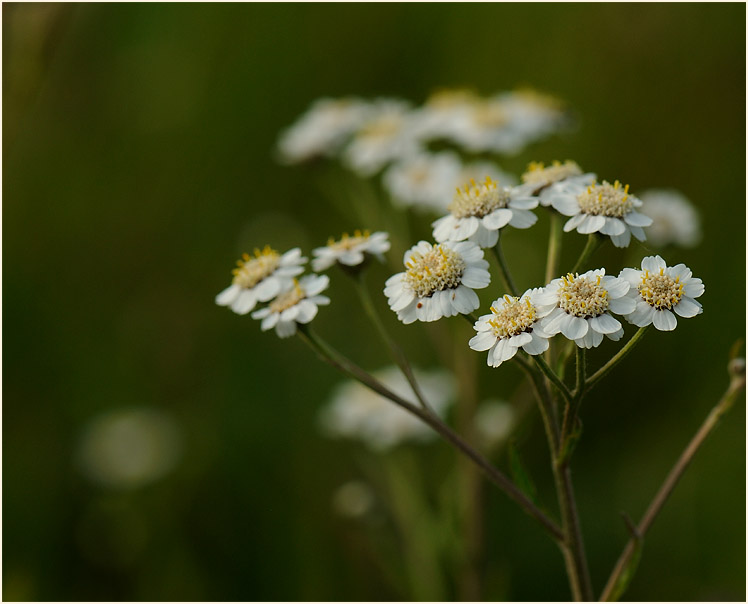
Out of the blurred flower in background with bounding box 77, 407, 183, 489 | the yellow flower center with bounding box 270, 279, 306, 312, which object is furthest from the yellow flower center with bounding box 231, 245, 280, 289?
the blurred flower in background with bounding box 77, 407, 183, 489

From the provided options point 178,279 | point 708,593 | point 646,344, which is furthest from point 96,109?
point 708,593

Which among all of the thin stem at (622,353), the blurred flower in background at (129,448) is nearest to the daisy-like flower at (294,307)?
the thin stem at (622,353)

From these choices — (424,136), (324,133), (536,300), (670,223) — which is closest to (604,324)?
(536,300)

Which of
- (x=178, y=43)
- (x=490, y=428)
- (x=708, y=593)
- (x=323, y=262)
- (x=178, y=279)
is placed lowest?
(x=708, y=593)

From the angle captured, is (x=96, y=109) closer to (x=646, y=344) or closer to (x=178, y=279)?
(x=178, y=279)

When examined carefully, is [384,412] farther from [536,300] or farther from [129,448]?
[536,300]
